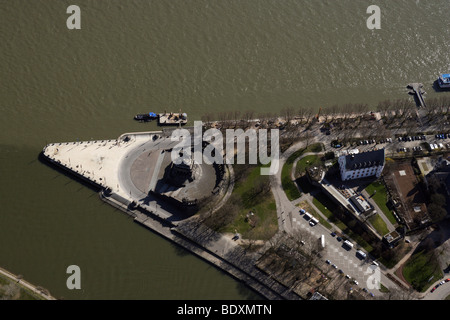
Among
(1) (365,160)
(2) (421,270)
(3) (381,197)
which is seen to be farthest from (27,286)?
(2) (421,270)

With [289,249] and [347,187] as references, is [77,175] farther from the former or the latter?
[347,187]

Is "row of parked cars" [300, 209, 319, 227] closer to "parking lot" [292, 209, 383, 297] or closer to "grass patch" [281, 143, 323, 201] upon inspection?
"parking lot" [292, 209, 383, 297]

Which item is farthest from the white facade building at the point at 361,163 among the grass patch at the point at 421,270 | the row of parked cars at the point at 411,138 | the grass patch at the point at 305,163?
the grass patch at the point at 421,270

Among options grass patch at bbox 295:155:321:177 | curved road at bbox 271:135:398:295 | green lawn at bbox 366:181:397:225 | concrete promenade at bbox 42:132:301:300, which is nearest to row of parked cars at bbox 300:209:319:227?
curved road at bbox 271:135:398:295

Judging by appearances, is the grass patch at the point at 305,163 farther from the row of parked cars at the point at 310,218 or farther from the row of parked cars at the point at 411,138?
the row of parked cars at the point at 411,138

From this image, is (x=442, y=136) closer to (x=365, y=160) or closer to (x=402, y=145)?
(x=402, y=145)

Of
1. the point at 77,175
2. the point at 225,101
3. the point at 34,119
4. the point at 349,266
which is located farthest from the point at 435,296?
the point at 34,119
